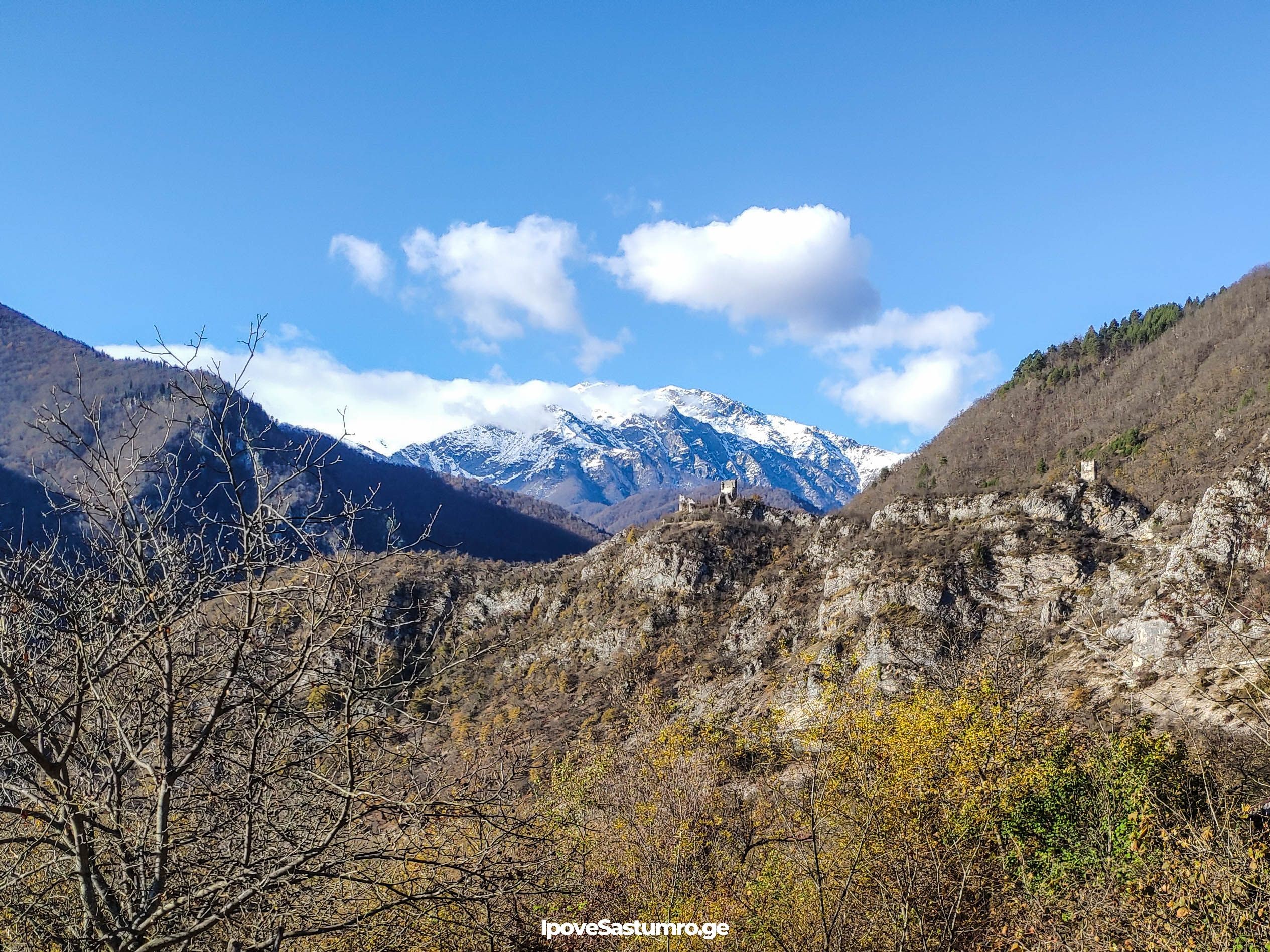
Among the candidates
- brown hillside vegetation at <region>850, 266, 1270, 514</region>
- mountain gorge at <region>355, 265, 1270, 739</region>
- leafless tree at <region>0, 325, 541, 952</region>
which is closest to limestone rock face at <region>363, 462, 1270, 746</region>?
mountain gorge at <region>355, 265, 1270, 739</region>

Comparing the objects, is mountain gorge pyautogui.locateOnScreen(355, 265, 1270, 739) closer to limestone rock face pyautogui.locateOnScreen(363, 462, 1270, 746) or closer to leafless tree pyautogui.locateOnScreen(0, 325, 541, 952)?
limestone rock face pyautogui.locateOnScreen(363, 462, 1270, 746)

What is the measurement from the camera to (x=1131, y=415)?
65.9m

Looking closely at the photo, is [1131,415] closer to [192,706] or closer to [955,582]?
[955,582]

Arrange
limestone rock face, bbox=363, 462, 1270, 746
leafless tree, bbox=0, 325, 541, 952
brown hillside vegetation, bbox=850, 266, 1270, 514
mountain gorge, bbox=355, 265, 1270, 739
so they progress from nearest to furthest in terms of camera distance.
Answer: leafless tree, bbox=0, 325, 541, 952 → limestone rock face, bbox=363, 462, 1270, 746 → mountain gorge, bbox=355, 265, 1270, 739 → brown hillside vegetation, bbox=850, 266, 1270, 514

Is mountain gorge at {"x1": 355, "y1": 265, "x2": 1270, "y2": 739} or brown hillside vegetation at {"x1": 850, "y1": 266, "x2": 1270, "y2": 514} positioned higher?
brown hillside vegetation at {"x1": 850, "y1": 266, "x2": 1270, "y2": 514}

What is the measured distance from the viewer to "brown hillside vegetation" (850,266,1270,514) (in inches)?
1870

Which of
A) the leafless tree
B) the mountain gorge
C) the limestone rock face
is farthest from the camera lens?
the mountain gorge

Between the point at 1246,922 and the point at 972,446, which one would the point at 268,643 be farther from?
the point at 972,446

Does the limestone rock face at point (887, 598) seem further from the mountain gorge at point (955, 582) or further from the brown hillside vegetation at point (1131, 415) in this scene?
the brown hillside vegetation at point (1131, 415)

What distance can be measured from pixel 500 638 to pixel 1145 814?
5343cm

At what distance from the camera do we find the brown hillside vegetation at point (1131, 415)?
47.5 m

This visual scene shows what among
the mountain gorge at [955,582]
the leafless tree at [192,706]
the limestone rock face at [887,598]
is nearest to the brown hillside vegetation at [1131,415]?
the mountain gorge at [955,582]

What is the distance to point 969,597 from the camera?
4003 cm

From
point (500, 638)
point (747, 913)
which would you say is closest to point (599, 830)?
point (747, 913)
